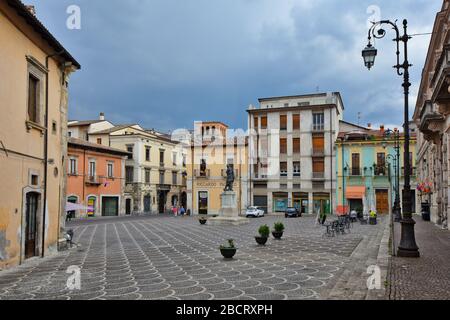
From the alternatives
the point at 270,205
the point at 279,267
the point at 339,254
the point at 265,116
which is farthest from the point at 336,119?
the point at 279,267

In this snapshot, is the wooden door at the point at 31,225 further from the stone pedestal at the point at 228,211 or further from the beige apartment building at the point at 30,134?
the stone pedestal at the point at 228,211

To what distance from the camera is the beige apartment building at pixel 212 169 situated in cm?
5175

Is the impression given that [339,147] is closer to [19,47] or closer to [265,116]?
[265,116]

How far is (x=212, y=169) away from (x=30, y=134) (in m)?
39.7

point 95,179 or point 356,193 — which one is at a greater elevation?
point 95,179

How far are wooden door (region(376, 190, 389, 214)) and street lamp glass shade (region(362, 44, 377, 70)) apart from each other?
36.3 metres

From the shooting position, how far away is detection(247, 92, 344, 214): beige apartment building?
4838 cm

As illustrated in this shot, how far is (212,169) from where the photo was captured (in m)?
52.9

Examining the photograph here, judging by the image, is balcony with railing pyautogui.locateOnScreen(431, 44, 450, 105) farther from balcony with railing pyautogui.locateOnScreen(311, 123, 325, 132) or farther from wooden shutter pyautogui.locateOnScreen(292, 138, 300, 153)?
wooden shutter pyautogui.locateOnScreen(292, 138, 300, 153)

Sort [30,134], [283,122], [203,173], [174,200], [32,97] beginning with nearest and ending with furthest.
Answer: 1. [30,134]
2. [32,97]
3. [283,122]
4. [203,173]
5. [174,200]

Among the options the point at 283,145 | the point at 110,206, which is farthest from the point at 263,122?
the point at 110,206

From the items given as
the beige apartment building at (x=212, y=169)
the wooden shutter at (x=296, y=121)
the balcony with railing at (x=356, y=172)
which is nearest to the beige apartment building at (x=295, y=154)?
the wooden shutter at (x=296, y=121)

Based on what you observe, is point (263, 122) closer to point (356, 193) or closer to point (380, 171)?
point (356, 193)

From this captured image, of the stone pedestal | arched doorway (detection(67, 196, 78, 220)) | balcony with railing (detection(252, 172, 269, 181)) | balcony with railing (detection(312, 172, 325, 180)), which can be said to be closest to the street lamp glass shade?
the stone pedestal
